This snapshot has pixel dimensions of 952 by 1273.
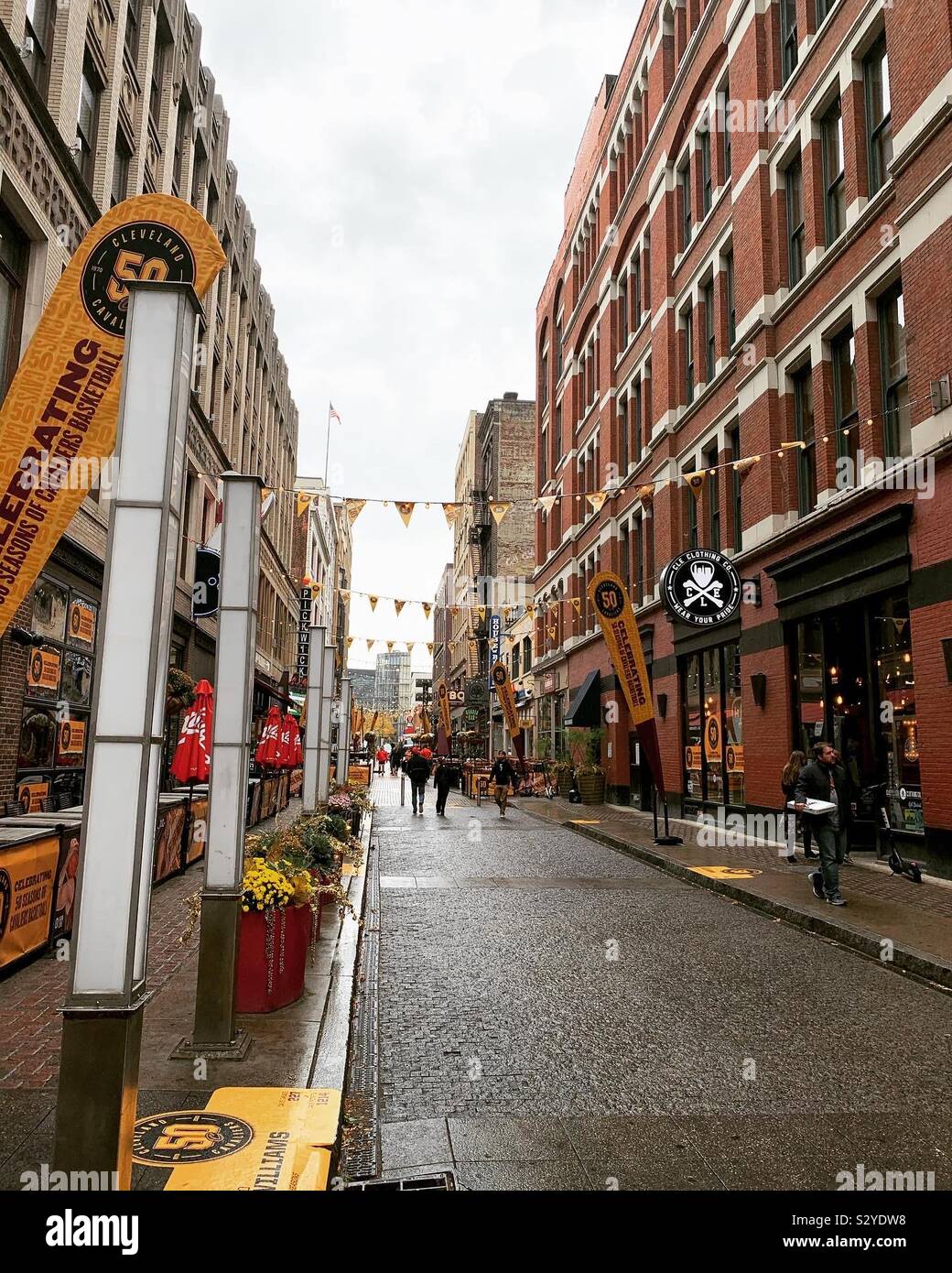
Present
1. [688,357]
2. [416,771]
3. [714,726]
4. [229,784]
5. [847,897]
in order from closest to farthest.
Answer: [229,784] < [847,897] < [714,726] < [688,357] < [416,771]

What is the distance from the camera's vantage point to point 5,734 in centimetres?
1322

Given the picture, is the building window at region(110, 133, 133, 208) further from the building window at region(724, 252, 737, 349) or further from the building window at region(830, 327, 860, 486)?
the building window at region(830, 327, 860, 486)

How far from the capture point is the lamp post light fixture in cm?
323

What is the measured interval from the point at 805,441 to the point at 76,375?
14.7 metres

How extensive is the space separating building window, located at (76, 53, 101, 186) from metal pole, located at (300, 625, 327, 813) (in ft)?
30.4

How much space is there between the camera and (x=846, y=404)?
1595 centimetres

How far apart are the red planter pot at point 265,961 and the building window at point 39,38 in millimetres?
13330

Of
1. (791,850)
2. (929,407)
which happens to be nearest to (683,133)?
(929,407)

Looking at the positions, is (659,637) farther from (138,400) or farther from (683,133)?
(138,400)

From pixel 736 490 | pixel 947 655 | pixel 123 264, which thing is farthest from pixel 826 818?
pixel 736 490

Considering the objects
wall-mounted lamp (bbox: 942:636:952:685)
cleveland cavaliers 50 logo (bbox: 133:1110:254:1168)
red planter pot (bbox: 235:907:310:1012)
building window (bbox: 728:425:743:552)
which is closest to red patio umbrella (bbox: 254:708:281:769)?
building window (bbox: 728:425:743:552)

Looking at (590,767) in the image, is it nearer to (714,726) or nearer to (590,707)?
(590,707)

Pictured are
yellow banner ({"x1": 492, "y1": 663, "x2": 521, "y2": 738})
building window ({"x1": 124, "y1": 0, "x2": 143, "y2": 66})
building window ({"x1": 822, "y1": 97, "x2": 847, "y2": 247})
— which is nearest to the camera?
building window ({"x1": 822, "y1": 97, "x2": 847, "y2": 247})

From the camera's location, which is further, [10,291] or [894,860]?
[10,291]
